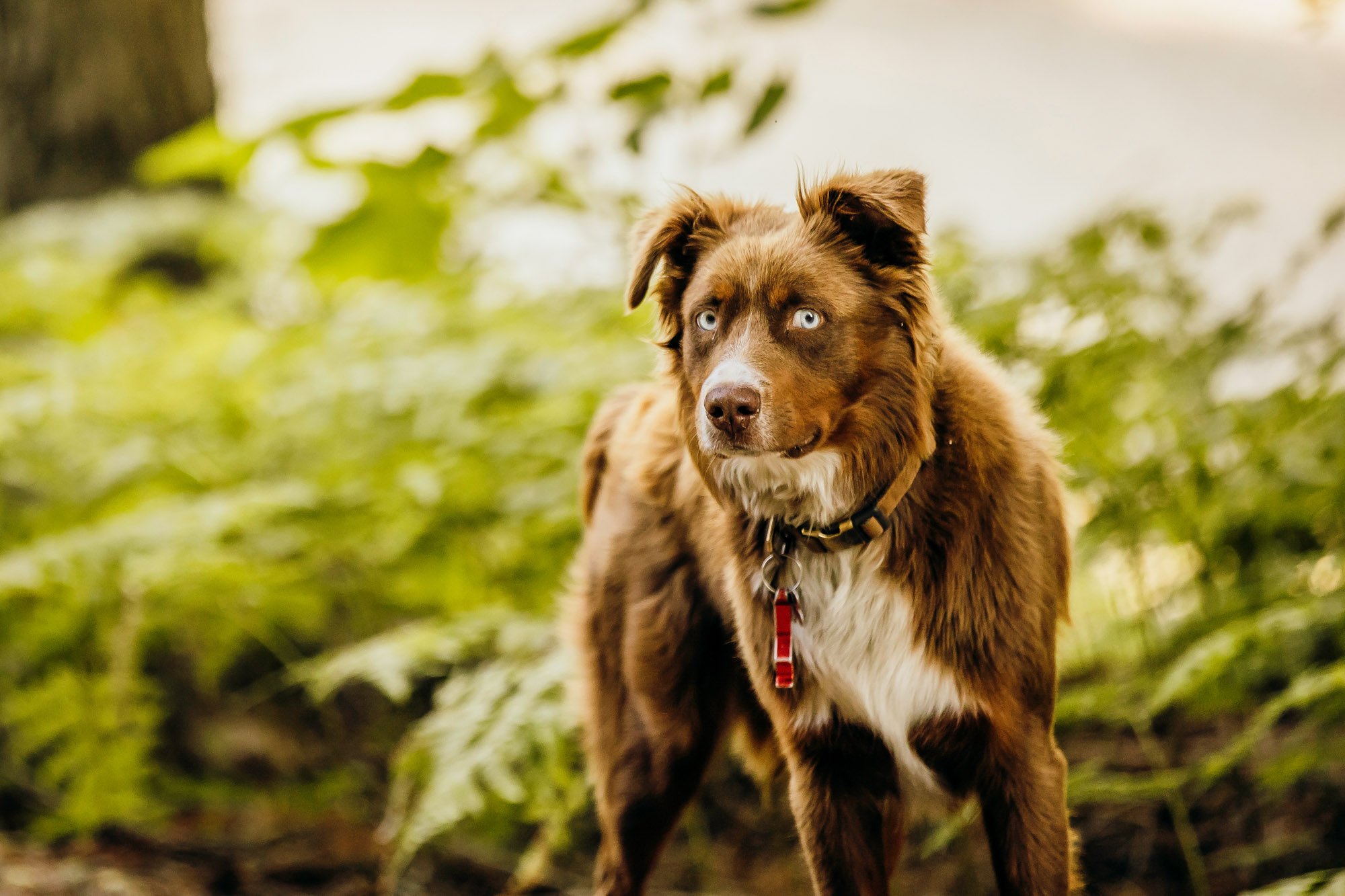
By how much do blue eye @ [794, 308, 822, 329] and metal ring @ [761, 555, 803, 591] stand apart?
0.52 meters

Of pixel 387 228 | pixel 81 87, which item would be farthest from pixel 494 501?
pixel 81 87

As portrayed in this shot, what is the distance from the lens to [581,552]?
10.5 ft

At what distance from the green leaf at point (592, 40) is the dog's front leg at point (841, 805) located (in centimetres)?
318

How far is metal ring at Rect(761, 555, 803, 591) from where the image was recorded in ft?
7.73

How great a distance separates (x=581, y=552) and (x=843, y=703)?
113 cm

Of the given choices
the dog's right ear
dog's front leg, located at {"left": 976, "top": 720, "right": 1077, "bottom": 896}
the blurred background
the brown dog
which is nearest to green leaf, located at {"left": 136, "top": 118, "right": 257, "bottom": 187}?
the blurred background

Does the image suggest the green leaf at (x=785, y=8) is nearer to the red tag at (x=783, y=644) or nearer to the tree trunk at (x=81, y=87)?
the red tag at (x=783, y=644)

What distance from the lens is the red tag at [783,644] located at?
2254mm

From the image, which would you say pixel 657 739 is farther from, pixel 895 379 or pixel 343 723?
pixel 343 723

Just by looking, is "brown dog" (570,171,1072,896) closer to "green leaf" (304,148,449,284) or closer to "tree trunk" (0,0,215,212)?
"green leaf" (304,148,449,284)

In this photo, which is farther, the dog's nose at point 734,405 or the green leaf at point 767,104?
the green leaf at point 767,104

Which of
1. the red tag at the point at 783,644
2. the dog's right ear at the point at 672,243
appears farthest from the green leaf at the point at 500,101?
the red tag at the point at 783,644

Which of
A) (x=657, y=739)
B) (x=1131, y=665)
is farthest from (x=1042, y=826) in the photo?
(x=1131, y=665)

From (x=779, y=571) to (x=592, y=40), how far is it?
9.56 feet
